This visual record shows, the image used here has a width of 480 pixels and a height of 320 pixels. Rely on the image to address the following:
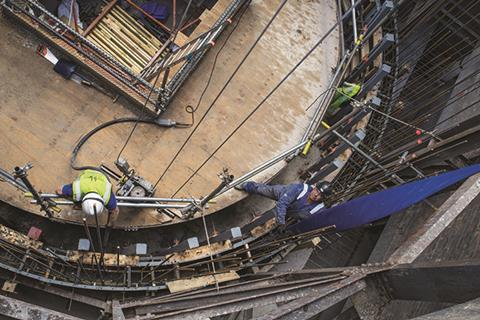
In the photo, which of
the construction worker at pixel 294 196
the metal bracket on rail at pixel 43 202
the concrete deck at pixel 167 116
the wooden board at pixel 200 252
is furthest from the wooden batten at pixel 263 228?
the metal bracket on rail at pixel 43 202

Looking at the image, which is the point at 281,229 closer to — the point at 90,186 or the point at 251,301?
the point at 251,301

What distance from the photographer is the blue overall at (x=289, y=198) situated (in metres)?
9.96

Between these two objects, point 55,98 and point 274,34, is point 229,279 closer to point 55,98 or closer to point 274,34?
point 55,98

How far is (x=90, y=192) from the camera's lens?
844 cm

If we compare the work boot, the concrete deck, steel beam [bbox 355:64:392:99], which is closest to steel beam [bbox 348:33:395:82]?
steel beam [bbox 355:64:392:99]

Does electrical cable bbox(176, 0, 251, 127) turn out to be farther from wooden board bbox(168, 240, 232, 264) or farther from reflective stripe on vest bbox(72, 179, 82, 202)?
reflective stripe on vest bbox(72, 179, 82, 202)

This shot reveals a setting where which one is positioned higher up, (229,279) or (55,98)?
(55,98)

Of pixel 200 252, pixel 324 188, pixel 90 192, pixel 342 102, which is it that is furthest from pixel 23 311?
pixel 342 102

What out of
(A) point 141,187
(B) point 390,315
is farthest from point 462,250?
(A) point 141,187

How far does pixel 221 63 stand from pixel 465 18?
738cm

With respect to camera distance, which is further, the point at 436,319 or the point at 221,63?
the point at 221,63

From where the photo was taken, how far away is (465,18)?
592 inches

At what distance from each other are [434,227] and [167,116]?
5.59 m

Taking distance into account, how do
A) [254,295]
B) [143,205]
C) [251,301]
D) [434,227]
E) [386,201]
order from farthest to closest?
[143,205] < [386,201] < [434,227] < [254,295] < [251,301]
